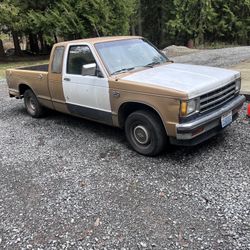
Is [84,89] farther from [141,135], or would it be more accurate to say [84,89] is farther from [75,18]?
[75,18]

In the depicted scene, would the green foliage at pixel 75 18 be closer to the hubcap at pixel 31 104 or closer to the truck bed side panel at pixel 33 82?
the truck bed side panel at pixel 33 82

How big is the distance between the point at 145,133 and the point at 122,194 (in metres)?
1.14

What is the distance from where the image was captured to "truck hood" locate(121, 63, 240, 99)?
4098 mm

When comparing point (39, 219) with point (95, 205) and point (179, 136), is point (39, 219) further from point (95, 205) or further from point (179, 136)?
point (179, 136)

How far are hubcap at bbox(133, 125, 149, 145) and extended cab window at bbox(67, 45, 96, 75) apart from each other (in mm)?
1375

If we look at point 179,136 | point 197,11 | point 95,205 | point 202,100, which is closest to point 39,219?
point 95,205

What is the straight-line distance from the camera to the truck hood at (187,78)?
13.4 feet

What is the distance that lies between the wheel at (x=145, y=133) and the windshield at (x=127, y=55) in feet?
2.82

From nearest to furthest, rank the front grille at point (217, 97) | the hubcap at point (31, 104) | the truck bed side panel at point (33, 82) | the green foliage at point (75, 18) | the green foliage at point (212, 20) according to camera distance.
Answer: the front grille at point (217, 97)
the truck bed side panel at point (33, 82)
the hubcap at point (31, 104)
the green foliage at point (75, 18)
the green foliage at point (212, 20)

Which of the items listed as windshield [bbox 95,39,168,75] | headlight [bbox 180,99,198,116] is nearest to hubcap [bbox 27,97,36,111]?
windshield [bbox 95,39,168,75]

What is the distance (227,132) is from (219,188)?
5.82ft

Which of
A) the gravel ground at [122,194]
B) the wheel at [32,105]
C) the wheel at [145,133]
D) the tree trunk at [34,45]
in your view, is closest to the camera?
the gravel ground at [122,194]

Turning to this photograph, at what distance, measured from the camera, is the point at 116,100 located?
15.9ft

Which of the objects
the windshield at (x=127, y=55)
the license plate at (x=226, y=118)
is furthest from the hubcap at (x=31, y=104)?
the license plate at (x=226, y=118)
